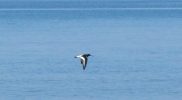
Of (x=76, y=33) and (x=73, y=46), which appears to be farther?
(x=76, y=33)

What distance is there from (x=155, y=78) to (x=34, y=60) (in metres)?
11.2

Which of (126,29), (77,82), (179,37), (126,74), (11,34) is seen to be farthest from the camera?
(126,29)

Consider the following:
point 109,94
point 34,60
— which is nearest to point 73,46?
point 34,60

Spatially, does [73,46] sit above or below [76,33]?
below

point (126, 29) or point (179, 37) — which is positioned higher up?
point (126, 29)

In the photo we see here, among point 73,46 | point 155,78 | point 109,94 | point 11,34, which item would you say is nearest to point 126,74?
point 155,78

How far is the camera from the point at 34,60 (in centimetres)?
5906

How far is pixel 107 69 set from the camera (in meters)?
54.2

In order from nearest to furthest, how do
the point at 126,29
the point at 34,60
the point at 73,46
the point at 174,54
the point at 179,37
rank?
the point at 34,60, the point at 174,54, the point at 73,46, the point at 179,37, the point at 126,29

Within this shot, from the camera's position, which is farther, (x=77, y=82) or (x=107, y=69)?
(x=107, y=69)

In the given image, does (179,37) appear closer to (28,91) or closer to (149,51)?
(149,51)

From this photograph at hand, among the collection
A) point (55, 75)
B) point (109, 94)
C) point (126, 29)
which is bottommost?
point (109, 94)

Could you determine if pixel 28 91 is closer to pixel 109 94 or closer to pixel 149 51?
pixel 109 94

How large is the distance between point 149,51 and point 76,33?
2348 centimetres
